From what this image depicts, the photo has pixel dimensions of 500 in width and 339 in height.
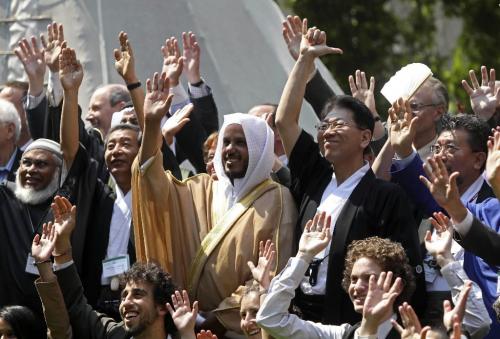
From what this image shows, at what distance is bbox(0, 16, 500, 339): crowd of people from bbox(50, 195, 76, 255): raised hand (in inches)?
0.4

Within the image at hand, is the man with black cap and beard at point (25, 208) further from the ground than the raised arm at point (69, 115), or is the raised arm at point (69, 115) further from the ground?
the raised arm at point (69, 115)

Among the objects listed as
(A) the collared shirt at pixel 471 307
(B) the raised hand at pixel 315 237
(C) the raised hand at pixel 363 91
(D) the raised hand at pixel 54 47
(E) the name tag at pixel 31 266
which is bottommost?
(A) the collared shirt at pixel 471 307

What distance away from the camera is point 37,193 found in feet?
27.9

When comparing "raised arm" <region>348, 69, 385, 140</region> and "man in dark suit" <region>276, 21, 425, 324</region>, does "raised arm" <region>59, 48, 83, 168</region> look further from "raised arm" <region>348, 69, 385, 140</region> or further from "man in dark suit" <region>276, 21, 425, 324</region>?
"raised arm" <region>348, 69, 385, 140</region>

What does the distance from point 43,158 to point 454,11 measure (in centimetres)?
900

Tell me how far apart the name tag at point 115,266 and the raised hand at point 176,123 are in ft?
2.74

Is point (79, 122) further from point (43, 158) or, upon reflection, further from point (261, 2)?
point (261, 2)

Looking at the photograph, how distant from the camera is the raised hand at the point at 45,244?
25.7ft

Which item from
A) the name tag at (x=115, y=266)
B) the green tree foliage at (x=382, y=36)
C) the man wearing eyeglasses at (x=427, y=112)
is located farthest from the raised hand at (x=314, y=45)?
the green tree foliage at (x=382, y=36)

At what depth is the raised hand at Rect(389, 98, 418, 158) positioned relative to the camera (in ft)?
24.9

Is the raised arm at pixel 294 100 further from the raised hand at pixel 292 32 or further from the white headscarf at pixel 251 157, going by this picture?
the raised hand at pixel 292 32

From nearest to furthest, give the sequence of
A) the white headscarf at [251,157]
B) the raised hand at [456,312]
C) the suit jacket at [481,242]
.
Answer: the raised hand at [456,312] < the suit jacket at [481,242] < the white headscarf at [251,157]

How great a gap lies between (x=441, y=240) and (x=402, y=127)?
0.83 metres

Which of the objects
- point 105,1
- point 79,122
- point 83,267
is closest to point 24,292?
point 83,267
